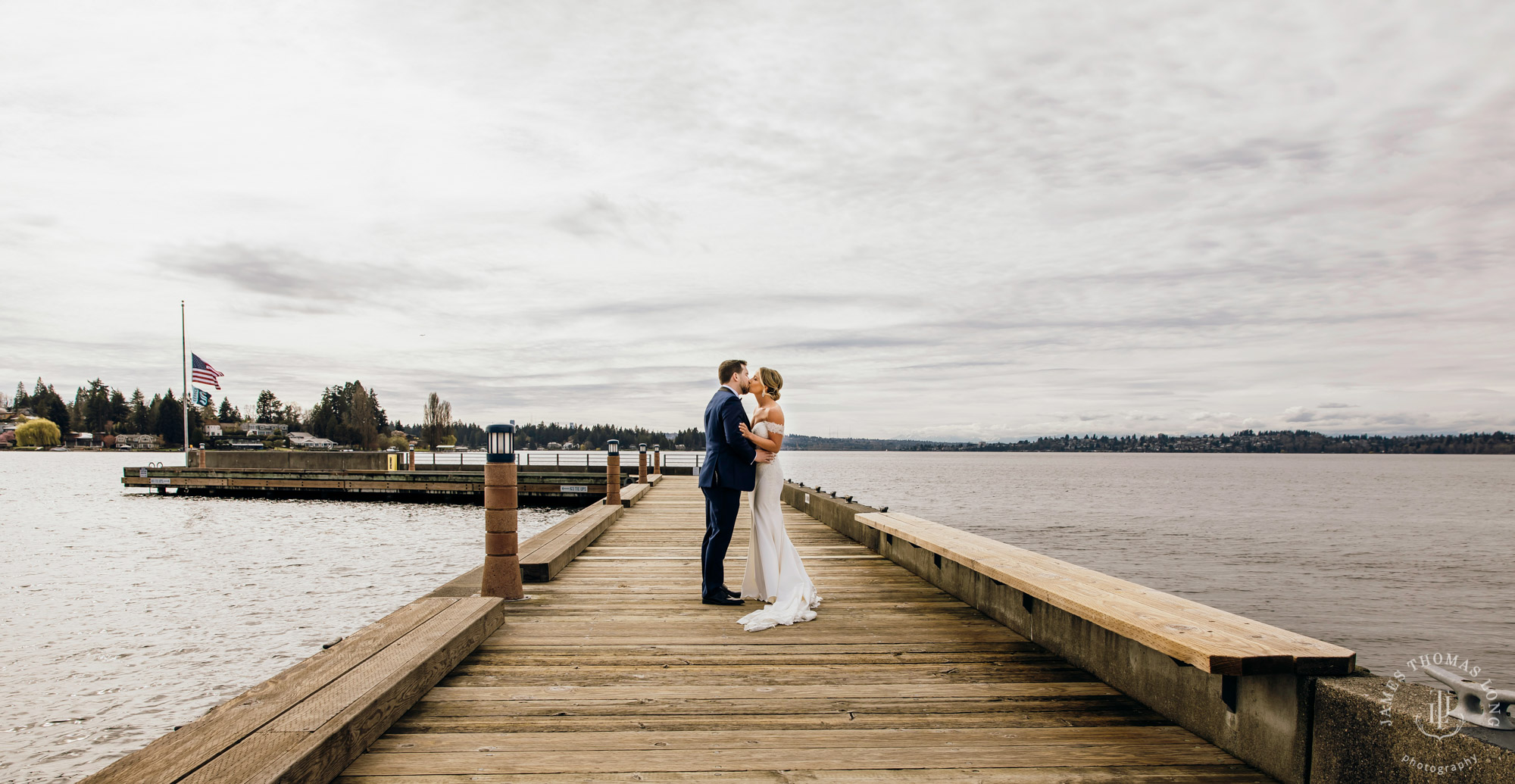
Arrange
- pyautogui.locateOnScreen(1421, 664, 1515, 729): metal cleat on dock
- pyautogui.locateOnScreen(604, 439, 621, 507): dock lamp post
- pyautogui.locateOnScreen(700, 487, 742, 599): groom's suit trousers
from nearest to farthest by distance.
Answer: pyautogui.locateOnScreen(1421, 664, 1515, 729): metal cleat on dock < pyautogui.locateOnScreen(700, 487, 742, 599): groom's suit trousers < pyautogui.locateOnScreen(604, 439, 621, 507): dock lamp post

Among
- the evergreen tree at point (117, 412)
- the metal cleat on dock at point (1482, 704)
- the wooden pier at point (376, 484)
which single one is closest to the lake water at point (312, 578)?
the wooden pier at point (376, 484)

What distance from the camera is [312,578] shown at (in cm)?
1555

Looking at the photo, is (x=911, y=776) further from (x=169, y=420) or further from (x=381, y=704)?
(x=169, y=420)

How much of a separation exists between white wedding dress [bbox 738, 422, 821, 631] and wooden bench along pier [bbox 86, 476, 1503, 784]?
278 mm

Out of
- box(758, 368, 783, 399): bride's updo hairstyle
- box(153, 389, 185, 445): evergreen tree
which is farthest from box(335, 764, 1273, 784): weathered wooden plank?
box(153, 389, 185, 445): evergreen tree

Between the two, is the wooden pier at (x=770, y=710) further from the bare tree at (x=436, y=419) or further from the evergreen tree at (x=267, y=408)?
the evergreen tree at (x=267, y=408)

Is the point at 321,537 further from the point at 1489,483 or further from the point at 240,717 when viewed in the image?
the point at 1489,483

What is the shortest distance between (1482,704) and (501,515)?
4.76 meters

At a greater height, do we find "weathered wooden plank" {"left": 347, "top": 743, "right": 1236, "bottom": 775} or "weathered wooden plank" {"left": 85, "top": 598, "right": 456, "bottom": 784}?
"weathered wooden plank" {"left": 85, "top": 598, "right": 456, "bottom": 784}

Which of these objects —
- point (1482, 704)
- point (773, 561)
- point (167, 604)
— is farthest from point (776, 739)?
point (167, 604)

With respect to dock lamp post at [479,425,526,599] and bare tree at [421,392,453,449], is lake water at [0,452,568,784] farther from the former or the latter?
bare tree at [421,392,453,449]

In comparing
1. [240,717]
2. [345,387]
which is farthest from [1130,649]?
[345,387]

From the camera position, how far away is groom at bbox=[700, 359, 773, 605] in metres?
5.53

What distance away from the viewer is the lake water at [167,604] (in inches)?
299
